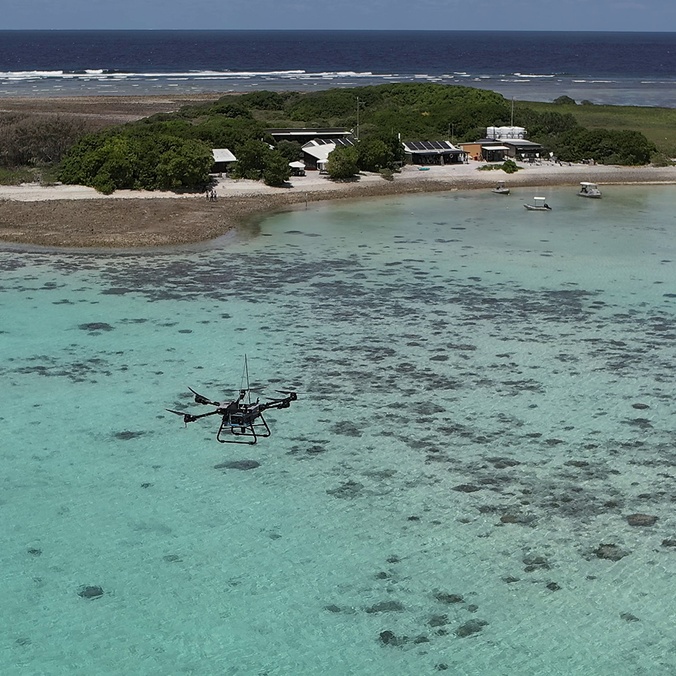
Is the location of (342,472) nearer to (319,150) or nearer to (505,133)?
(319,150)

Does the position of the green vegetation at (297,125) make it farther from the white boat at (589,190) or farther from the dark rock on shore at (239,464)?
the dark rock on shore at (239,464)

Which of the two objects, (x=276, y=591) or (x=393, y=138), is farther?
(x=393, y=138)

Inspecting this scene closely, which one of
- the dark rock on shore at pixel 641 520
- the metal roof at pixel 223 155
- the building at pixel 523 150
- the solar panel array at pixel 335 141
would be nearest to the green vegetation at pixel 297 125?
the metal roof at pixel 223 155

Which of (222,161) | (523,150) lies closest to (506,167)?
(523,150)

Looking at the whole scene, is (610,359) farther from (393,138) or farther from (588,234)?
(393,138)

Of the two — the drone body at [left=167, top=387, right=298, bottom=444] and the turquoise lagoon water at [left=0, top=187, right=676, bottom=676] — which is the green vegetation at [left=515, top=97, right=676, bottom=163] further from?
the drone body at [left=167, top=387, right=298, bottom=444]

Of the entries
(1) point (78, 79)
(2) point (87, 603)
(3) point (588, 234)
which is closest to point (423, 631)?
(2) point (87, 603)

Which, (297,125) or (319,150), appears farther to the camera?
(297,125)
